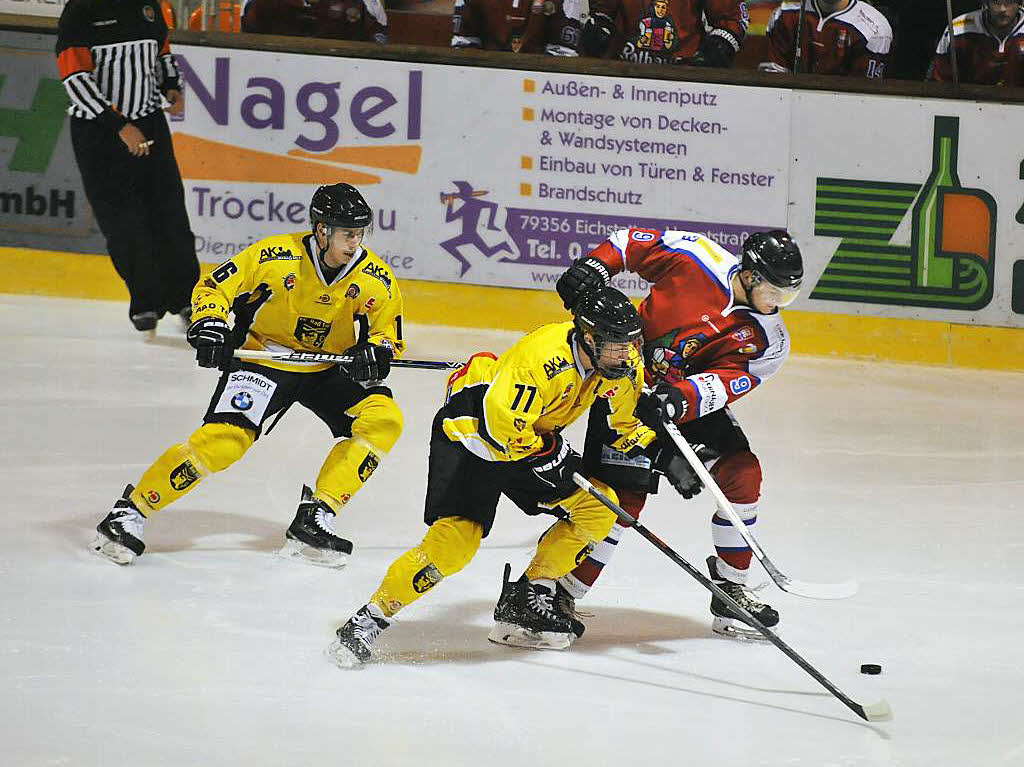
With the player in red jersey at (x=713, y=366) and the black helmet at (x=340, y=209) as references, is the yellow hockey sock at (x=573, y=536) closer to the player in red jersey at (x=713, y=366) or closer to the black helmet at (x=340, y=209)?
the player in red jersey at (x=713, y=366)

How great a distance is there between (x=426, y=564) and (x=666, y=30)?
4480 millimetres

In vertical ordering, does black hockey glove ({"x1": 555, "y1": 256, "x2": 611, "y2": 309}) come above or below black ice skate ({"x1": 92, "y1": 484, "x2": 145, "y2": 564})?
above

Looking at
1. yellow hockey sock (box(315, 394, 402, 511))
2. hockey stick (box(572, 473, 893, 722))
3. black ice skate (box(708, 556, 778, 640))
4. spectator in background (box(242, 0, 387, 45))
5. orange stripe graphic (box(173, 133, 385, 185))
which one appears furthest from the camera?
spectator in background (box(242, 0, 387, 45))

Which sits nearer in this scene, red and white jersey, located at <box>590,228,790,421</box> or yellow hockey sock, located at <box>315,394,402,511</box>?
red and white jersey, located at <box>590,228,790,421</box>

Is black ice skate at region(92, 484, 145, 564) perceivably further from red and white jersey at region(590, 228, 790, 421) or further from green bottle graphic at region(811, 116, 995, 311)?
green bottle graphic at region(811, 116, 995, 311)

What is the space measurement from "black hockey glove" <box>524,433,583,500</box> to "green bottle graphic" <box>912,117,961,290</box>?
3878 mm

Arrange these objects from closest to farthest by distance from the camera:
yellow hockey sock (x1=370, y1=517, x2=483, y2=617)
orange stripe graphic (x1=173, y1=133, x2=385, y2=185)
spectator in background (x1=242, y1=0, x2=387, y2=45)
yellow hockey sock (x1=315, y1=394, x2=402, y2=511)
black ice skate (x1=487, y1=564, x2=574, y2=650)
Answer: yellow hockey sock (x1=370, y1=517, x2=483, y2=617)
black ice skate (x1=487, y1=564, x2=574, y2=650)
yellow hockey sock (x1=315, y1=394, x2=402, y2=511)
orange stripe graphic (x1=173, y1=133, x2=385, y2=185)
spectator in background (x1=242, y1=0, x2=387, y2=45)

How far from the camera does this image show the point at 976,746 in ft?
10.7

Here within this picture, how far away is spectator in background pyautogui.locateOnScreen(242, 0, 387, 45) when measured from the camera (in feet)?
24.8

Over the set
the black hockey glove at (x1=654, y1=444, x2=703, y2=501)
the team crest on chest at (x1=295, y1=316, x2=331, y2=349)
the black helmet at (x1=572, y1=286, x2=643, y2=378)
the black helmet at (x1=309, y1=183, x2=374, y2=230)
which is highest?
the black helmet at (x1=309, y1=183, x2=374, y2=230)

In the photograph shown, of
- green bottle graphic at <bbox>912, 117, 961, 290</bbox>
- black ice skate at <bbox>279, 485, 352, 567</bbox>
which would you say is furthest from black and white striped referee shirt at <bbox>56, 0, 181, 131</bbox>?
green bottle graphic at <bbox>912, 117, 961, 290</bbox>

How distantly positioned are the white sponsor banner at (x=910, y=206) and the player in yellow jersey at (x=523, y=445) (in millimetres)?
3634

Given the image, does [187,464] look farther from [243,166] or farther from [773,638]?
[243,166]

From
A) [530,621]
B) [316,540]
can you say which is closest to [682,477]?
[530,621]
